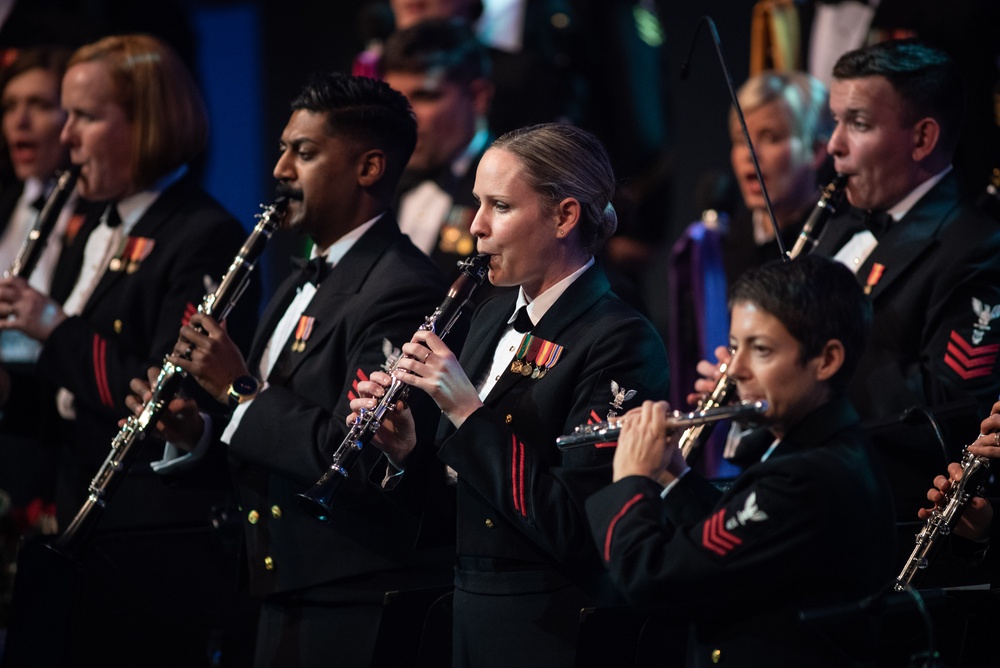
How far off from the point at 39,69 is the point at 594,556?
3.98m

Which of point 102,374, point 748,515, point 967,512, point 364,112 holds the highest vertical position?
point 364,112

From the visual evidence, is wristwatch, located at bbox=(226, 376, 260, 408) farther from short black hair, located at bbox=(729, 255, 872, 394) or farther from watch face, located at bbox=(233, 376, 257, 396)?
short black hair, located at bbox=(729, 255, 872, 394)

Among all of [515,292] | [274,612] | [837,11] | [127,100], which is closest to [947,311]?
[515,292]

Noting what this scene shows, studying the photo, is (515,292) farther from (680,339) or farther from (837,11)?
(837,11)

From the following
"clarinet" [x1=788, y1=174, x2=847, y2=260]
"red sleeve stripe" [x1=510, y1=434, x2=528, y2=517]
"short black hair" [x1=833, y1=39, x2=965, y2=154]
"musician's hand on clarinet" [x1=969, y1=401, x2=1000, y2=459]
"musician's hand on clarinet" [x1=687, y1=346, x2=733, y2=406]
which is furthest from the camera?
"clarinet" [x1=788, y1=174, x2=847, y2=260]

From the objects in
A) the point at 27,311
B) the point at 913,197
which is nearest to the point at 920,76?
the point at 913,197

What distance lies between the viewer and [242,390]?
3877mm

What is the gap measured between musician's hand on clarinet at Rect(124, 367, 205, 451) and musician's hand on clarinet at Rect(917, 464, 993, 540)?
210cm

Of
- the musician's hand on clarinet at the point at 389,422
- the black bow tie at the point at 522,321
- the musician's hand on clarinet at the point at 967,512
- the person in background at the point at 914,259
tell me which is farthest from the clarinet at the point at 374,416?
the musician's hand on clarinet at the point at 967,512

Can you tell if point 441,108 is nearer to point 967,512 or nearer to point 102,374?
point 102,374

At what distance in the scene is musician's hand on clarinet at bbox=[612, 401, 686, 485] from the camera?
114 inches

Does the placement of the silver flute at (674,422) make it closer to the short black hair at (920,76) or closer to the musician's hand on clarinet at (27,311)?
the short black hair at (920,76)

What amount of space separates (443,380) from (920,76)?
74.1 inches

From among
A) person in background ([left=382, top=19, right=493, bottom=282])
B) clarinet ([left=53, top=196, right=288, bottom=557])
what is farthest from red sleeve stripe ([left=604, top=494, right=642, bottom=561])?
person in background ([left=382, top=19, right=493, bottom=282])
